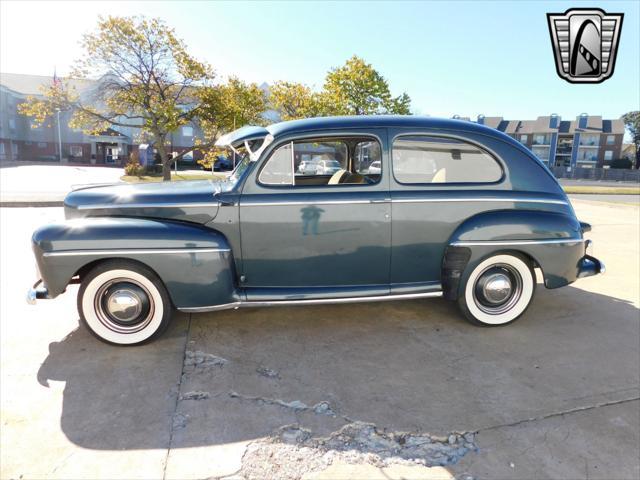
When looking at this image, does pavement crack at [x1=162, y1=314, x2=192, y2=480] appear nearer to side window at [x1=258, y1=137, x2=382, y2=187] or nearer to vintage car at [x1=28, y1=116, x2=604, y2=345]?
vintage car at [x1=28, y1=116, x2=604, y2=345]

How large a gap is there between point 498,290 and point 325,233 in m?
1.78

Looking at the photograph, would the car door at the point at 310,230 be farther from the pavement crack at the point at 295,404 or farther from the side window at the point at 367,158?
the pavement crack at the point at 295,404

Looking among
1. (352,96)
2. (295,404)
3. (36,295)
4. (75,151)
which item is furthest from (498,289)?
(75,151)

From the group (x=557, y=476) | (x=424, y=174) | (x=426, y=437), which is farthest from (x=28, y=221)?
(x=557, y=476)

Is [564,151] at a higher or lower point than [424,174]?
higher

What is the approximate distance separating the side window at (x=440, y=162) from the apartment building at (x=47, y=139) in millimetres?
48536

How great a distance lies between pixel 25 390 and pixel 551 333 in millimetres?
4340

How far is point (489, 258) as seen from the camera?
146 inches

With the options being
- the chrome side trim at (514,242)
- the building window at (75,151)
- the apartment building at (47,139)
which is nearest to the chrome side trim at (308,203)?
the chrome side trim at (514,242)

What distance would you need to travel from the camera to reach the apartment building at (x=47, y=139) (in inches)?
1913

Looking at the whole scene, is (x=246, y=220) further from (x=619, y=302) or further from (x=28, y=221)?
(x=28, y=221)

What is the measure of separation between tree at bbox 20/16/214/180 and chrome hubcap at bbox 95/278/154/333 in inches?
558

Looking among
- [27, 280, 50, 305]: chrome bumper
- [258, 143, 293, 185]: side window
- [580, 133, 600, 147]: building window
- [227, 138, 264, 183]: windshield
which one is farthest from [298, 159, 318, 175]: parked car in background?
[580, 133, 600, 147]: building window

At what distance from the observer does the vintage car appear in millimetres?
3213
